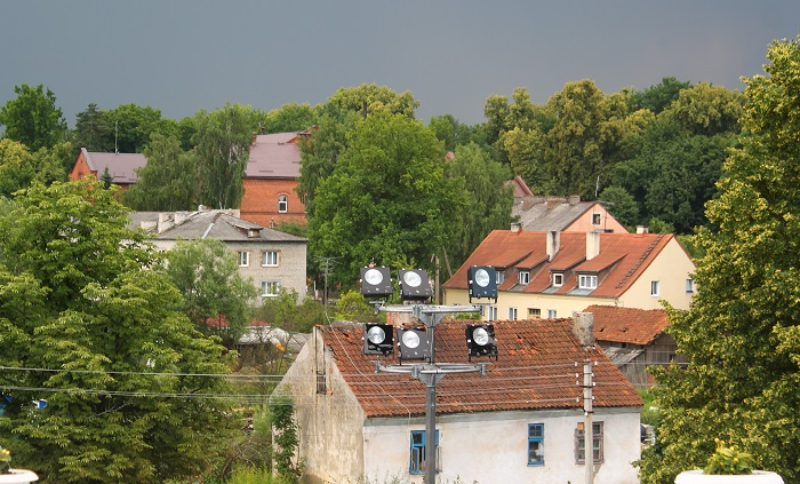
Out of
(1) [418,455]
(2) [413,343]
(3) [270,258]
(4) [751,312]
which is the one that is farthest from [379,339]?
(3) [270,258]

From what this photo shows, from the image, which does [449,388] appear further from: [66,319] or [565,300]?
[565,300]

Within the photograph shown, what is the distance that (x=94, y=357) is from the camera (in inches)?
1348

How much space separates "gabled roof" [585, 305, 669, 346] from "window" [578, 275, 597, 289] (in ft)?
29.3

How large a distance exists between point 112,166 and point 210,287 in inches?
2341

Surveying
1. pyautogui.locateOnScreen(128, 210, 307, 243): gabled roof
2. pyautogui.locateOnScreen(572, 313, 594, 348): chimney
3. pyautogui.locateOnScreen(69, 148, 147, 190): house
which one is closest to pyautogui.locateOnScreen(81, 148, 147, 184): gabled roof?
pyautogui.locateOnScreen(69, 148, 147, 190): house

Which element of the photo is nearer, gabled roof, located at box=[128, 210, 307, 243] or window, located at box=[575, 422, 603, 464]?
window, located at box=[575, 422, 603, 464]

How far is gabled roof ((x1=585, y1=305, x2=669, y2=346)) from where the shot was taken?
5850cm

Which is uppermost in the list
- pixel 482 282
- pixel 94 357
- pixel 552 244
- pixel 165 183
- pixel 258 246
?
pixel 165 183

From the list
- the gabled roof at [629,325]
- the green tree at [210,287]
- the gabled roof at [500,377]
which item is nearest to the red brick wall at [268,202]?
the green tree at [210,287]

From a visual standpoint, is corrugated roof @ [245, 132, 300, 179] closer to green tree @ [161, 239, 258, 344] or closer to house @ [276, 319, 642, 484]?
Result: green tree @ [161, 239, 258, 344]

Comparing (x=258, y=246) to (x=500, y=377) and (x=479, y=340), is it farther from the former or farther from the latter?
(x=479, y=340)

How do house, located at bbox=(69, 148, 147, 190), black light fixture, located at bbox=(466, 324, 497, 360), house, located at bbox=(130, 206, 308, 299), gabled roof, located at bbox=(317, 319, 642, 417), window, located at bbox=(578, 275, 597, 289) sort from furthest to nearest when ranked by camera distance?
house, located at bbox=(69, 148, 147, 190), house, located at bbox=(130, 206, 308, 299), window, located at bbox=(578, 275, 597, 289), gabled roof, located at bbox=(317, 319, 642, 417), black light fixture, located at bbox=(466, 324, 497, 360)

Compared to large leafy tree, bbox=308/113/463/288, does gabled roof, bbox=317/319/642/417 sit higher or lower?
lower

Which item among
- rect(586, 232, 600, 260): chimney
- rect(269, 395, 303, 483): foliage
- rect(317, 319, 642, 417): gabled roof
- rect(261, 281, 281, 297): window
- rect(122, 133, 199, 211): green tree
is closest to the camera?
rect(317, 319, 642, 417): gabled roof
